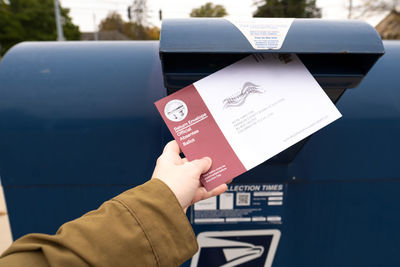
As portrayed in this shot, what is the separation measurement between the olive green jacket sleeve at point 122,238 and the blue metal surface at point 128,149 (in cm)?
41

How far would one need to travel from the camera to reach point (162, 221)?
1.78 feet

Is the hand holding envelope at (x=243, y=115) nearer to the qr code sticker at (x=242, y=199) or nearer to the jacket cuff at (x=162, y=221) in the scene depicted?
the jacket cuff at (x=162, y=221)

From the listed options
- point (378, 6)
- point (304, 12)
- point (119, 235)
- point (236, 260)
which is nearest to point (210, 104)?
point (119, 235)

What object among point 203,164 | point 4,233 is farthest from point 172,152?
point 4,233

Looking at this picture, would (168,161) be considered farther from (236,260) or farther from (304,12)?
(304,12)

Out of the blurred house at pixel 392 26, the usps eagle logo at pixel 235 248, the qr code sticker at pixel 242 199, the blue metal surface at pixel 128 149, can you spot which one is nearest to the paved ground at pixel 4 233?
the blue metal surface at pixel 128 149

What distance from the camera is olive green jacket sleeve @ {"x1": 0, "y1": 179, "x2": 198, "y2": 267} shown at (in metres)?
0.47

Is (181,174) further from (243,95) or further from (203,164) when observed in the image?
(243,95)

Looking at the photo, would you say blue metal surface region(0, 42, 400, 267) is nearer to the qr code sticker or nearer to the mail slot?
the qr code sticker

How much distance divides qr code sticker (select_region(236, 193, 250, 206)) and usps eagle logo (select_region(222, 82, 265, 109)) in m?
0.40

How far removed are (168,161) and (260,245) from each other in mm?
588

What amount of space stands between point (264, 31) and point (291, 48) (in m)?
0.09

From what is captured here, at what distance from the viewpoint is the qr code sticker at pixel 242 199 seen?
3.24 feet

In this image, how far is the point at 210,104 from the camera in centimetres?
73
